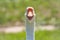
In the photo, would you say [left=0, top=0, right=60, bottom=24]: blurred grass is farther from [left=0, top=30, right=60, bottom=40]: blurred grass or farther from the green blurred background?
[left=0, top=30, right=60, bottom=40]: blurred grass

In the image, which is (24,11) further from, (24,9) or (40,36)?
(40,36)

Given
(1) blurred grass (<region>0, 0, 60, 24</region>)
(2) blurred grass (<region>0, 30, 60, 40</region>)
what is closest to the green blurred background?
(1) blurred grass (<region>0, 0, 60, 24</region>)

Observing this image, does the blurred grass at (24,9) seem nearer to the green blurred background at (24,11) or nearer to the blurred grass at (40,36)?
the green blurred background at (24,11)

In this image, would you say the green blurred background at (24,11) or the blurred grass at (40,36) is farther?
the green blurred background at (24,11)

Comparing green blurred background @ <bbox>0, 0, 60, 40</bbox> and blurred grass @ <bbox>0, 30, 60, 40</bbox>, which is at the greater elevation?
green blurred background @ <bbox>0, 0, 60, 40</bbox>

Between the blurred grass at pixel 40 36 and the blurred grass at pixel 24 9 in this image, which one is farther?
the blurred grass at pixel 24 9

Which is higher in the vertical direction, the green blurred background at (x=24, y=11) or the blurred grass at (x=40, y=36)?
the green blurred background at (x=24, y=11)

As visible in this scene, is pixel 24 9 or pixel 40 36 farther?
pixel 24 9

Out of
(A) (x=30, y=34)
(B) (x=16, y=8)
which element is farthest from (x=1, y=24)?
(A) (x=30, y=34)

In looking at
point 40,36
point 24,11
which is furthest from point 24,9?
point 40,36

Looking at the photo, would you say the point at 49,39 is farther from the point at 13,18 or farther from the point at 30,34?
the point at 30,34

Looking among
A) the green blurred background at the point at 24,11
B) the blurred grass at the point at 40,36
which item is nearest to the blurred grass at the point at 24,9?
the green blurred background at the point at 24,11

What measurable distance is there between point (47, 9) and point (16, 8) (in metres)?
0.48

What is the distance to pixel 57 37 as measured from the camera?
329cm
